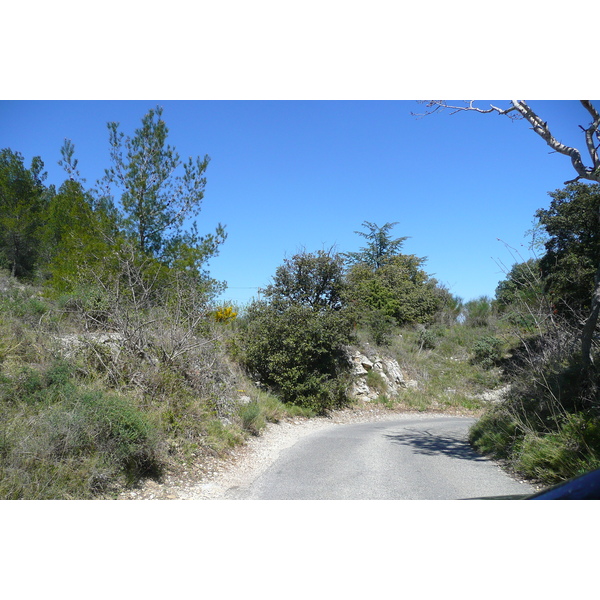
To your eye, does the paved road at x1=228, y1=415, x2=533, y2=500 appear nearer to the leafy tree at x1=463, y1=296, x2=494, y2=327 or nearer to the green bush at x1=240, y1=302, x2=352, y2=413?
the green bush at x1=240, y1=302, x2=352, y2=413

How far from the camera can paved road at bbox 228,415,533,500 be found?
169 inches

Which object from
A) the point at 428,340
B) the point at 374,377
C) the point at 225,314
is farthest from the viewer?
the point at 428,340

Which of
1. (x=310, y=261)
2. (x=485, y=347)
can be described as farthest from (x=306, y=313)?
(x=485, y=347)

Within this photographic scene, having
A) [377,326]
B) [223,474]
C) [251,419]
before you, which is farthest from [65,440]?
[377,326]

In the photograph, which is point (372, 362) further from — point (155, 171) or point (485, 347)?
point (155, 171)

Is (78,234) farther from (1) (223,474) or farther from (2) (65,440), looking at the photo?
(2) (65,440)

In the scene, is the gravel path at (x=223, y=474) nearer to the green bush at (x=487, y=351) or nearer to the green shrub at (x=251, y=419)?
the green shrub at (x=251, y=419)

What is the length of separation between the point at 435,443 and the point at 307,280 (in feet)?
24.1

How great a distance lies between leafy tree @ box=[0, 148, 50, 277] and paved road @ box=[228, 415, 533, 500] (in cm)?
990

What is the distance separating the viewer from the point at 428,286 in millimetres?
25656

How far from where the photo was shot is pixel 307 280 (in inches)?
557

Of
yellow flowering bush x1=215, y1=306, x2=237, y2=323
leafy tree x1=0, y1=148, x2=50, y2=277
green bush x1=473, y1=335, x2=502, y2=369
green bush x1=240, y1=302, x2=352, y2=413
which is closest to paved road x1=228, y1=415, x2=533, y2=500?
yellow flowering bush x1=215, y1=306, x2=237, y2=323

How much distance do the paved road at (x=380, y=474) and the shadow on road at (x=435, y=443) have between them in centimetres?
2

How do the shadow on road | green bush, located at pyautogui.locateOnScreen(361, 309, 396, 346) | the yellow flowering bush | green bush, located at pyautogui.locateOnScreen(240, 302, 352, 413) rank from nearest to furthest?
the shadow on road, the yellow flowering bush, green bush, located at pyautogui.locateOnScreen(240, 302, 352, 413), green bush, located at pyautogui.locateOnScreen(361, 309, 396, 346)
